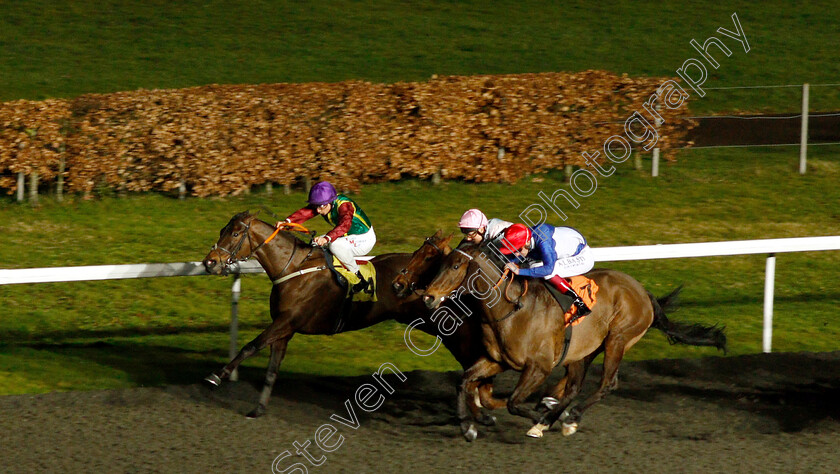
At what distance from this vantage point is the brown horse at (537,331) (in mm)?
5074

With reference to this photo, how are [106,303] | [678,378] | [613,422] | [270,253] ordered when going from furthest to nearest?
1. [106,303]
2. [678,378]
3. [270,253]
4. [613,422]

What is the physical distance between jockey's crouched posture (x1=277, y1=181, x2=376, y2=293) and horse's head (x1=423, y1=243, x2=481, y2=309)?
1135 mm

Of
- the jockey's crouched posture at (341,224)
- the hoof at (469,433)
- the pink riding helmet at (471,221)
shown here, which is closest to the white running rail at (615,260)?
the jockey's crouched posture at (341,224)

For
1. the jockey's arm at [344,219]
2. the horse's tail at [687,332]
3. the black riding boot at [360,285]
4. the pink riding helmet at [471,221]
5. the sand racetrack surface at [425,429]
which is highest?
the pink riding helmet at [471,221]

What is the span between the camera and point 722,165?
12.6 meters

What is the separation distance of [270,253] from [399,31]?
13011 millimetres

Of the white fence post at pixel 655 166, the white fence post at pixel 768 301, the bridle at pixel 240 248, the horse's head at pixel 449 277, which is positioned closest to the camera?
the horse's head at pixel 449 277

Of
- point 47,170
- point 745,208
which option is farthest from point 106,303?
point 745,208

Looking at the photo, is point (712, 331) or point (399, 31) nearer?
point (712, 331)

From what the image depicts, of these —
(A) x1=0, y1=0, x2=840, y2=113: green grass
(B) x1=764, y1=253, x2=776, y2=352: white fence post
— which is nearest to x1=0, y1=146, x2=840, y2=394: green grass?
(B) x1=764, y1=253, x2=776, y2=352: white fence post

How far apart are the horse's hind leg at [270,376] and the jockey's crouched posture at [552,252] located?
1.48 m

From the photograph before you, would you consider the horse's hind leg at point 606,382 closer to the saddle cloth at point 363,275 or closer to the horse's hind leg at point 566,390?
the horse's hind leg at point 566,390

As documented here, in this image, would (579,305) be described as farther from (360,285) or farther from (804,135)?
(804,135)

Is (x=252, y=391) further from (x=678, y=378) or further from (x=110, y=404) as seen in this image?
(x=678, y=378)
